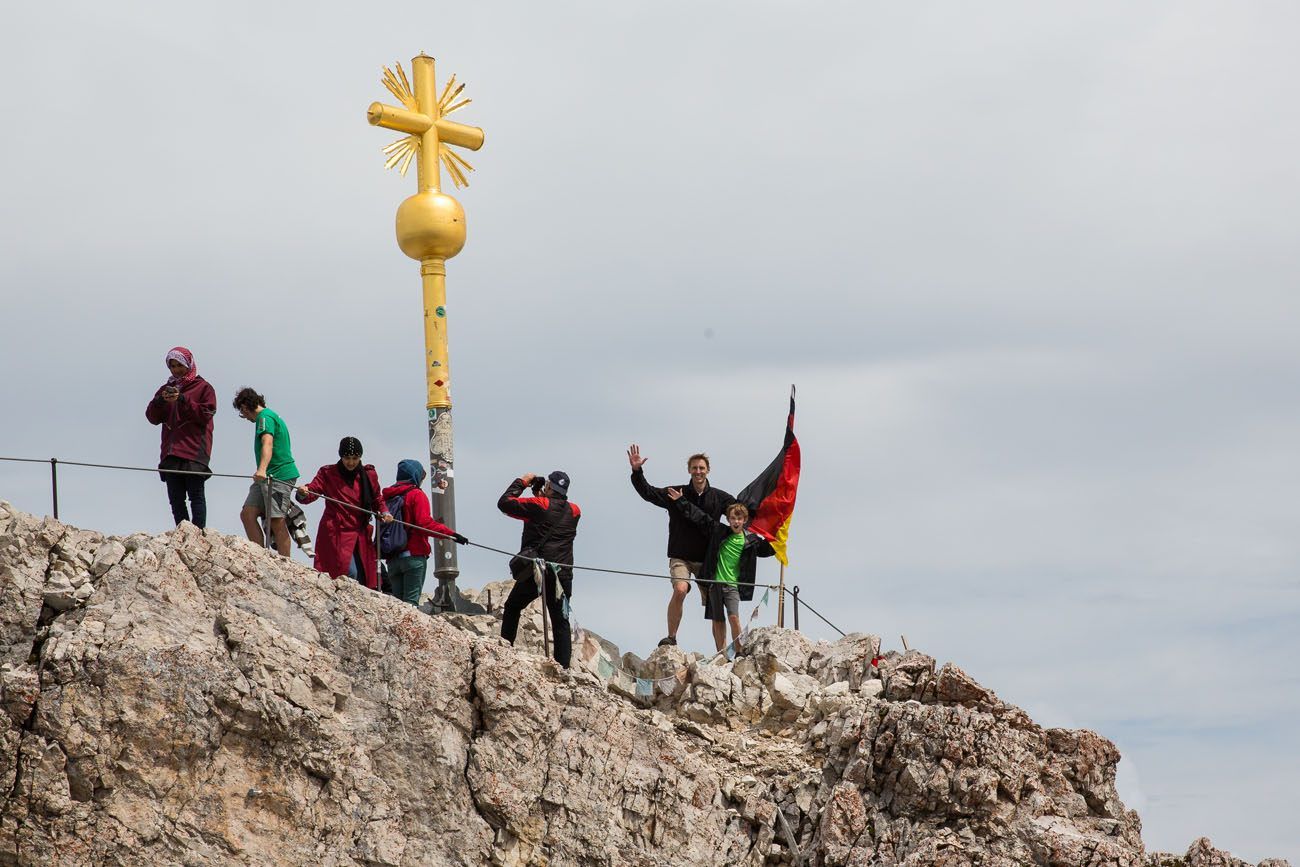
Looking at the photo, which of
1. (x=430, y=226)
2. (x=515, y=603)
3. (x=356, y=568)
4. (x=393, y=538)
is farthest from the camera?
(x=430, y=226)

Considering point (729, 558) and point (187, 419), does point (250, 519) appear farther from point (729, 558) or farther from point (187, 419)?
point (729, 558)

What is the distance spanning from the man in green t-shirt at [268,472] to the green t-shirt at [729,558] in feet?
15.0

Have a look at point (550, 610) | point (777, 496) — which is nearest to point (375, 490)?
point (550, 610)

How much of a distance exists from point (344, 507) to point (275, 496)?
643 millimetres

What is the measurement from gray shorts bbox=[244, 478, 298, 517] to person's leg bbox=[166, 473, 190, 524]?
1.90ft

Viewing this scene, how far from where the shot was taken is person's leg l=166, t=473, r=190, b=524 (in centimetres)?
1602

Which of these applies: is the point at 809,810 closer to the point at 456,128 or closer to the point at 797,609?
the point at 797,609

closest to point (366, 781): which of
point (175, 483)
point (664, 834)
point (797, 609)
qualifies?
point (664, 834)

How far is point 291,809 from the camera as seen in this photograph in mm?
13891

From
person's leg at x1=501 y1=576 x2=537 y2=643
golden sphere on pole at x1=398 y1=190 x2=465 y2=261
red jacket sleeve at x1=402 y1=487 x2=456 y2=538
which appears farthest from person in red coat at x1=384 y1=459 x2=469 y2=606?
golden sphere on pole at x1=398 y1=190 x2=465 y2=261

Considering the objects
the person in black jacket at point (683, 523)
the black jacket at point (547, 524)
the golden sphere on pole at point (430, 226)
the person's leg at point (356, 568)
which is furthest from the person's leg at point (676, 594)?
the golden sphere on pole at point (430, 226)

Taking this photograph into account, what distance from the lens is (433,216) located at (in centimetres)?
2038

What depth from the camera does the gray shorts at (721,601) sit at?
18.5 meters

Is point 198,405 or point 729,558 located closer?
point 198,405
